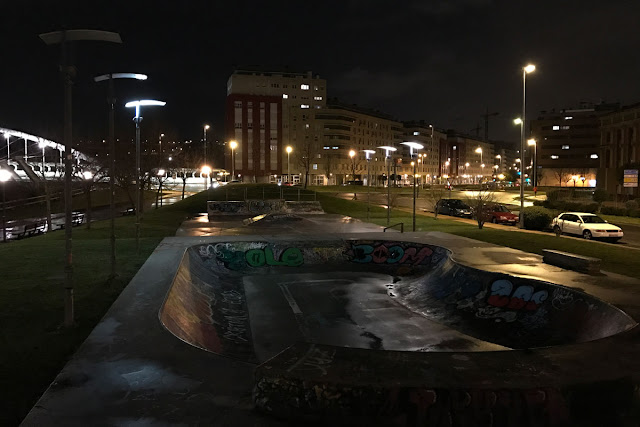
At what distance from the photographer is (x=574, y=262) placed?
14.9 m

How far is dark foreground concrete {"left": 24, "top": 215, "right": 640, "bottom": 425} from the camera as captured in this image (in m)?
5.21

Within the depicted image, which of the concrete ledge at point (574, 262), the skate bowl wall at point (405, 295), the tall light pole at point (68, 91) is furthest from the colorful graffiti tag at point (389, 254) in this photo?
the tall light pole at point (68, 91)

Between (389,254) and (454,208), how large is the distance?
23300 mm

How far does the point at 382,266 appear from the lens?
64.7 ft

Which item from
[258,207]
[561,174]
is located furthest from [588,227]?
[561,174]

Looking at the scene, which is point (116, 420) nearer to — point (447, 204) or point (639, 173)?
point (447, 204)

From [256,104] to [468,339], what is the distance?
120857 mm

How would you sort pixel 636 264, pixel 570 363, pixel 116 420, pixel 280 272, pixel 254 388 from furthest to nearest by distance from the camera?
pixel 280 272
pixel 636 264
pixel 570 363
pixel 254 388
pixel 116 420

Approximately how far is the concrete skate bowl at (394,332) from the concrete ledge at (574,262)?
10.2 ft

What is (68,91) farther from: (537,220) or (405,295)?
(537,220)

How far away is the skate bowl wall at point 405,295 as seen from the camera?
10.5 m

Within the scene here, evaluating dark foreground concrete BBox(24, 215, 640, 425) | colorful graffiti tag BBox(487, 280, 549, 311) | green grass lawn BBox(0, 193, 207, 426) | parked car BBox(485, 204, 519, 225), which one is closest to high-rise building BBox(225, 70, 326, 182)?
parked car BBox(485, 204, 519, 225)

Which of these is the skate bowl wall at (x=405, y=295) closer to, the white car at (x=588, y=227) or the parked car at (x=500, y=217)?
the white car at (x=588, y=227)

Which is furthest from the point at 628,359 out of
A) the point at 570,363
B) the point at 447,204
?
the point at 447,204
